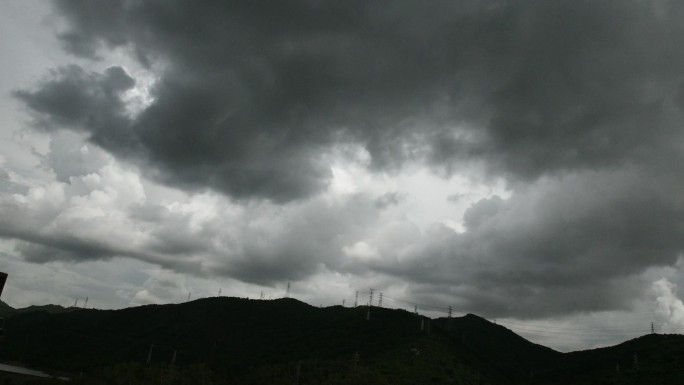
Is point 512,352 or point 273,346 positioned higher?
point 512,352

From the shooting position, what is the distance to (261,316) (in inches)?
7515

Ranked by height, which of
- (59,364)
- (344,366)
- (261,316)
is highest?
(261,316)

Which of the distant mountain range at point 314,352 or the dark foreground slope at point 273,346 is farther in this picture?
the dark foreground slope at point 273,346

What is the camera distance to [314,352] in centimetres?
11962

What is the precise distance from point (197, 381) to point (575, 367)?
106 m

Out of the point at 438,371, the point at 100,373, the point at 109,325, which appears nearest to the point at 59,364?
the point at 109,325

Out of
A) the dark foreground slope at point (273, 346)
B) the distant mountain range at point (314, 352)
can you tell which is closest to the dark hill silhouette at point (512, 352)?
the distant mountain range at point (314, 352)

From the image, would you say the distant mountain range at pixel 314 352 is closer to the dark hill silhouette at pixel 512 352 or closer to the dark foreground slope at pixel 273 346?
the dark foreground slope at pixel 273 346

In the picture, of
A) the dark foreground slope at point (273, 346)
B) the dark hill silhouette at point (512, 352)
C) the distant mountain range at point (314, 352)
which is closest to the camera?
the distant mountain range at point (314, 352)

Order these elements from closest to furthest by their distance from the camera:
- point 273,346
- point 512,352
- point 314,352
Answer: point 314,352 < point 273,346 < point 512,352

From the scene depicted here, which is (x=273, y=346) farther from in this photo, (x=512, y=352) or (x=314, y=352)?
(x=512, y=352)

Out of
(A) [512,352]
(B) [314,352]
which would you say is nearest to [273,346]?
(B) [314,352]

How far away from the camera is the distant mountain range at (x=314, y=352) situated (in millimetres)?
83500

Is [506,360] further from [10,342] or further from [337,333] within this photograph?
[10,342]
